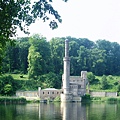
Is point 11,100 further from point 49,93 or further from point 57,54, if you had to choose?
point 57,54

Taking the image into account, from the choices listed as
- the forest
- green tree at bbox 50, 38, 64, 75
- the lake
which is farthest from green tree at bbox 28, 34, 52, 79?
the lake

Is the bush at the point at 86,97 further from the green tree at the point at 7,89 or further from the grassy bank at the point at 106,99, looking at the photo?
the green tree at the point at 7,89

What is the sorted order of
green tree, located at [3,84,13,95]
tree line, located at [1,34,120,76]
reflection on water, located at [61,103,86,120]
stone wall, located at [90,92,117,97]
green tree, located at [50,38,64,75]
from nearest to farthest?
reflection on water, located at [61,103,86,120] → green tree, located at [3,84,13,95] → stone wall, located at [90,92,117,97] → tree line, located at [1,34,120,76] → green tree, located at [50,38,64,75]

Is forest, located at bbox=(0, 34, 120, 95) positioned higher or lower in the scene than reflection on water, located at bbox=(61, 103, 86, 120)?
higher

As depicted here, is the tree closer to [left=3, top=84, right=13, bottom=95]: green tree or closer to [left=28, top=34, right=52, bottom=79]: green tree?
[left=3, top=84, right=13, bottom=95]: green tree

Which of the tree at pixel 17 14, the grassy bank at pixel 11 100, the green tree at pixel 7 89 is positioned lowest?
the grassy bank at pixel 11 100

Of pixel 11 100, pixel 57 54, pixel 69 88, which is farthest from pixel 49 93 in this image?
pixel 57 54

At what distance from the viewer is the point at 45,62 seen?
72.6 metres

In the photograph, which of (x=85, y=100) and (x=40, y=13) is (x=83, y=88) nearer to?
(x=85, y=100)

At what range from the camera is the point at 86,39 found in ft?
350

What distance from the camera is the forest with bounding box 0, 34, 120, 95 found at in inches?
2589

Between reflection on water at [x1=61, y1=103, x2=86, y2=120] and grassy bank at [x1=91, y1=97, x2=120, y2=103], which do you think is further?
grassy bank at [x1=91, y1=97, x2=120, y2=103]

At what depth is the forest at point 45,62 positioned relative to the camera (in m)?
65.8

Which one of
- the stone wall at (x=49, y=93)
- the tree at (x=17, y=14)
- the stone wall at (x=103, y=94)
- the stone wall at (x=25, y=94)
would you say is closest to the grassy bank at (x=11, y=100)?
the stone wall at (x=25, y=94)
